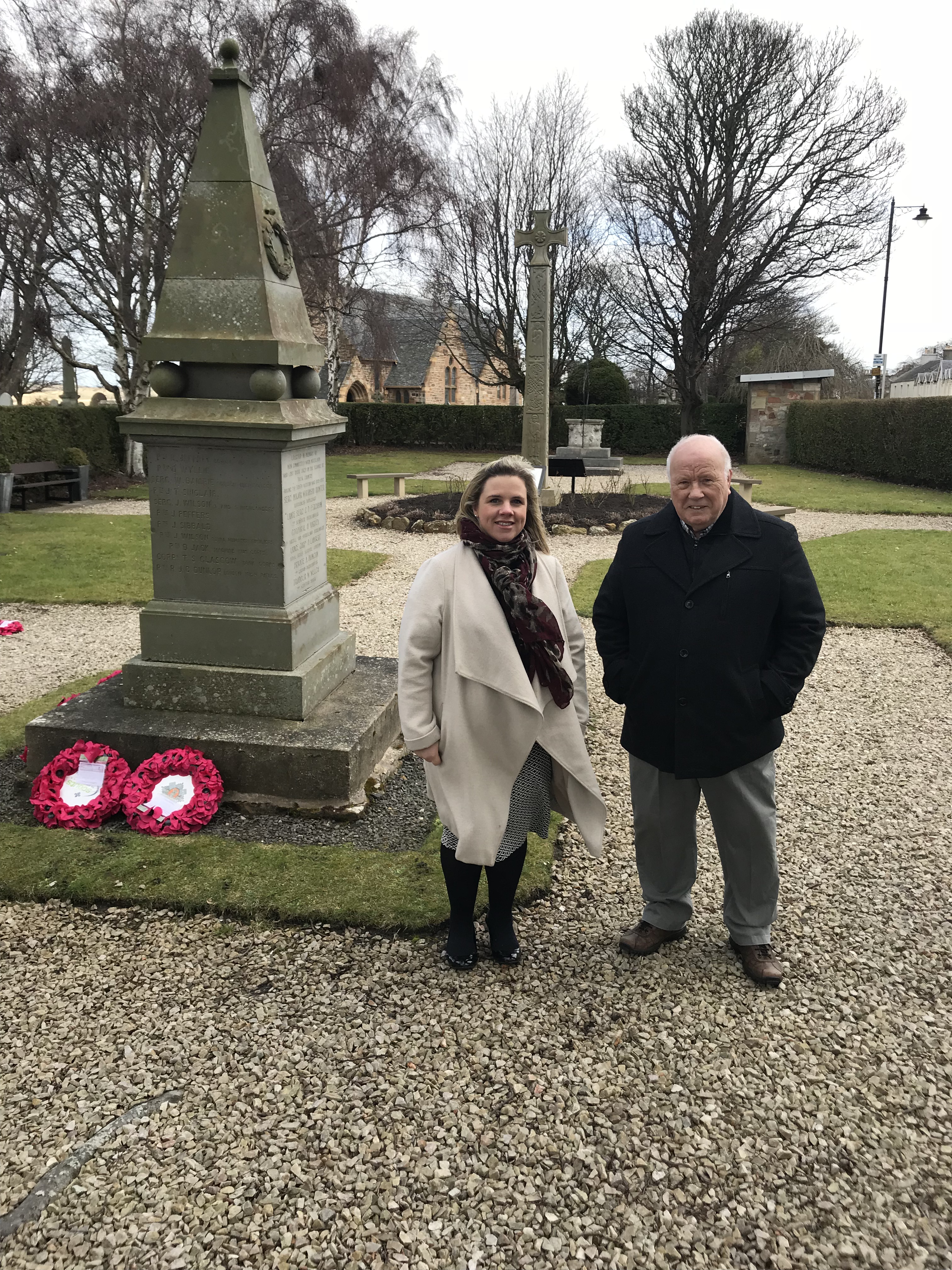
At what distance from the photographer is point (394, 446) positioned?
3394 cm

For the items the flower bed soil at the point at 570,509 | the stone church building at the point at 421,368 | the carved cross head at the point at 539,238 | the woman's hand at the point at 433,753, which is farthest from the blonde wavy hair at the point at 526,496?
the stone church building at the point at 421,368

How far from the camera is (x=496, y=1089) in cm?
272

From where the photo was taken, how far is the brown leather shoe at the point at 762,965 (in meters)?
3.23

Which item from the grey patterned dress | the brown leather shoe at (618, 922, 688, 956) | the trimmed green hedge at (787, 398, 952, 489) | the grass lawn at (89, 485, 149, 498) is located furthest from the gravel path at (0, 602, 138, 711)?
the trimmed green hedge at (787, 398, 952, 489)

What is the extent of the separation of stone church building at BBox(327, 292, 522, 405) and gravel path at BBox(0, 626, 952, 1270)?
35604 millimetres

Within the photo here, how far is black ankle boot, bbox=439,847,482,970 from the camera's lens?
3.18 m

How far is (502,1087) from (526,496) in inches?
74.5

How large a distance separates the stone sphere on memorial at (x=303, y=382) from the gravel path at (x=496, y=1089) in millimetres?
2826

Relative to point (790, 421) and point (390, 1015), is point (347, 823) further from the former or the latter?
point (790, 421)

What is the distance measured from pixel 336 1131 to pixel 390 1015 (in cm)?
54

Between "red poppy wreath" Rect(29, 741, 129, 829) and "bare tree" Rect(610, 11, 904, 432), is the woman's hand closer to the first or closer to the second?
"red poppy wreath" Rect(29, 741, 129, 829)

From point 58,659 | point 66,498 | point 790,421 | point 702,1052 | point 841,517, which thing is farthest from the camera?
point 790,421

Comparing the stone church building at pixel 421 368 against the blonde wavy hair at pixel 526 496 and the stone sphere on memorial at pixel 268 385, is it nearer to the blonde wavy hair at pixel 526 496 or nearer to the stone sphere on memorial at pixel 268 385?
the stone sphere on memorial at pixel 268 385

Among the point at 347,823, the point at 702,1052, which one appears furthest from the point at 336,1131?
the point at 347,823
